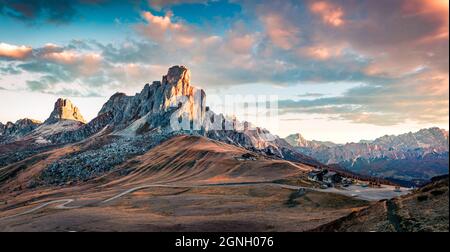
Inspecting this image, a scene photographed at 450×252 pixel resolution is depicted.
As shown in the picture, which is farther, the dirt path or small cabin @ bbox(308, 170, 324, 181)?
small cabin @ bbox(308, 170, 324, 181)

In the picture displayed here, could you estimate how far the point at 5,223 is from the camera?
332 feet

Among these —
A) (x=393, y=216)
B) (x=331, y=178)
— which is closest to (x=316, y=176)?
(x=331, y=178)

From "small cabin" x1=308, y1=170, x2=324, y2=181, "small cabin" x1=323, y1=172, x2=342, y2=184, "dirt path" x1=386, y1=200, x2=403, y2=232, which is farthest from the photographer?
"small cabin" x1=308, y1=170, x2=324, y2=181

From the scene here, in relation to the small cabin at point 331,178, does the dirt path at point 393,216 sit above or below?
above

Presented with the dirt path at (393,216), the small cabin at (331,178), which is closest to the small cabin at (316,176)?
the small cabin at (331,178)

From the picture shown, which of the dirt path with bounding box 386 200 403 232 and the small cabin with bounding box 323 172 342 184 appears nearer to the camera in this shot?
the dirt path with bounding box 386 200 403 232

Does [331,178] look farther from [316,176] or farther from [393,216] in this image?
[393,216]

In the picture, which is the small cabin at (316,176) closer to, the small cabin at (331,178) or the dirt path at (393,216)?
the small cabin at (331,178)

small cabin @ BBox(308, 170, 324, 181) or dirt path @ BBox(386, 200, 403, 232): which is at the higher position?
dirt path @ BBox(386, 200, 403, 232)

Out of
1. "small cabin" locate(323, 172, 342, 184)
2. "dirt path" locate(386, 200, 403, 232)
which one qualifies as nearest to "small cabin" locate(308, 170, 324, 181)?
"small cabin" locate(323, 172, 342, 184)

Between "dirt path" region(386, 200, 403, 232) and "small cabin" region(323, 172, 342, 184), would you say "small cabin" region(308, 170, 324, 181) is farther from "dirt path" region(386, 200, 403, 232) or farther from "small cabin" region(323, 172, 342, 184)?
"dirt path" region(386, 200, 403, 232)

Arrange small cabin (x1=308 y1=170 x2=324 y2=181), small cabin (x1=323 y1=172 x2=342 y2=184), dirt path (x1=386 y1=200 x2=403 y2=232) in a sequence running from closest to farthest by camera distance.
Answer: dirt path (x1=386 y1=200 x2=403 y2=232), small cabin (x1=323 y1=172 x2=342 y2=184), small cabin (x1=308 y1=170 x2=324 y2=181)
